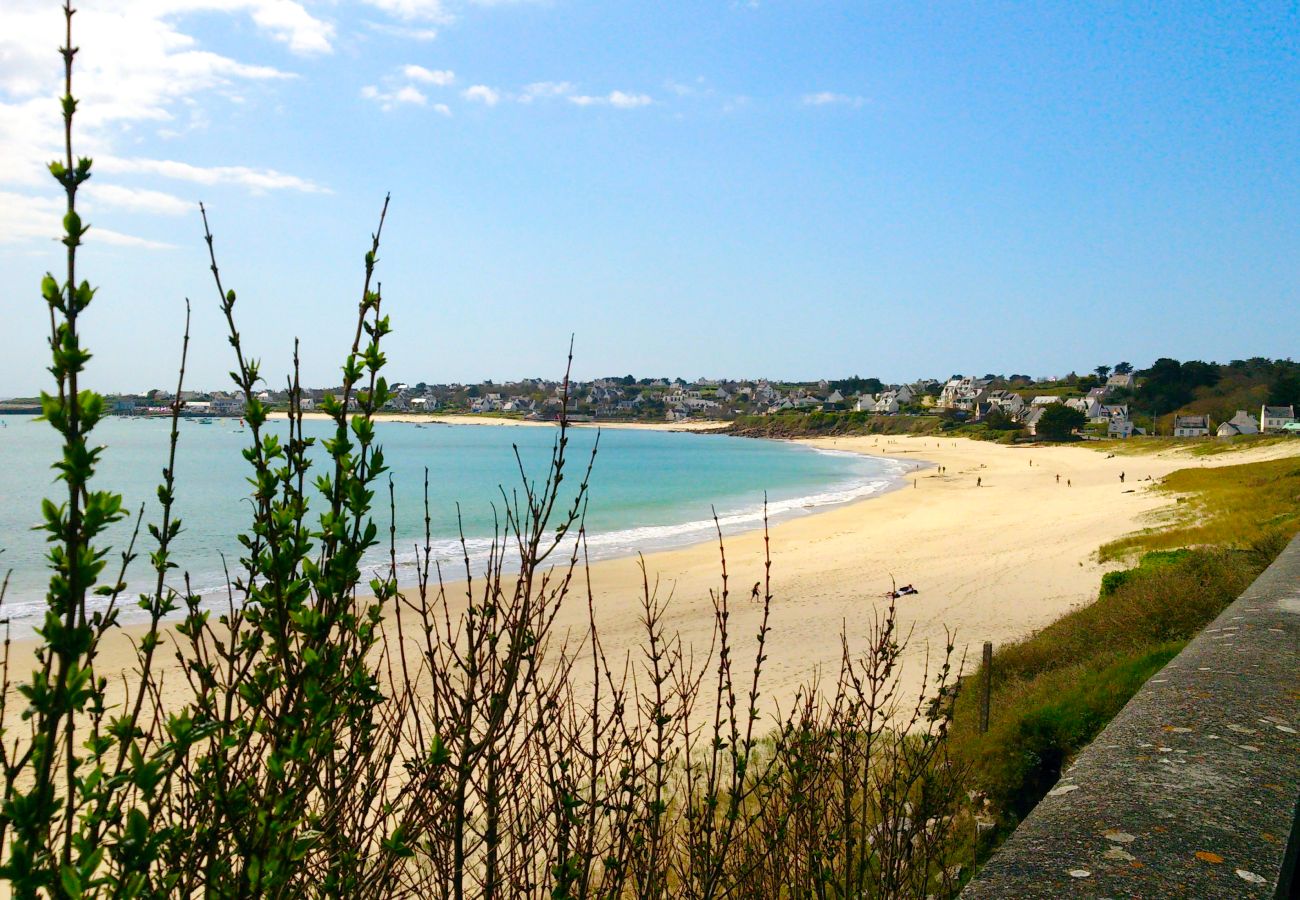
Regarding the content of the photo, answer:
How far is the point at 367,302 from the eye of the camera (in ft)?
6.70

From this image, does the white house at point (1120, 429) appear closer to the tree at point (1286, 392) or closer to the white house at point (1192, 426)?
the white house at point (1192, 426)

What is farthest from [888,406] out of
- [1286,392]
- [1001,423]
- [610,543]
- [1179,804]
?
[1179,804]

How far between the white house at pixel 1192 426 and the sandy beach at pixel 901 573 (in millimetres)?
43865

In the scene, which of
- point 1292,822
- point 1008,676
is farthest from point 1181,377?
point 1292,822

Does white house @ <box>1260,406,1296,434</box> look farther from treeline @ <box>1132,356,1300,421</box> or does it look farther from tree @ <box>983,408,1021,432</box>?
tree @ <box>983,408,1021,432</box>

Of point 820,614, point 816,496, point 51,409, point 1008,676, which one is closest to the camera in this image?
point 51,409

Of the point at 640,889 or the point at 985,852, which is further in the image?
the point at 985,852

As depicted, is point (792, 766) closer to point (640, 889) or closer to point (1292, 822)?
point (640, 889)

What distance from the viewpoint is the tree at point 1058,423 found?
8769 centimetres

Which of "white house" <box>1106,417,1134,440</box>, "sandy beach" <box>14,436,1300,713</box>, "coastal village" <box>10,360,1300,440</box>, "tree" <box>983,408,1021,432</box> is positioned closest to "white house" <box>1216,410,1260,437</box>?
"coastal village" <box>10,360,1300,440</box>

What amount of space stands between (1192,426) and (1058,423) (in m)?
12.4

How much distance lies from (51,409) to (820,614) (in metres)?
18.8

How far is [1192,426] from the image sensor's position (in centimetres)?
8562

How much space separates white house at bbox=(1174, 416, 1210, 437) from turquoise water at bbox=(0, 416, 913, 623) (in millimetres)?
32679
